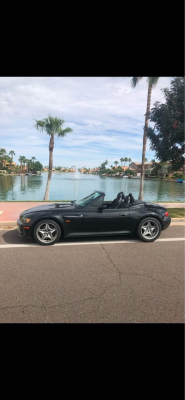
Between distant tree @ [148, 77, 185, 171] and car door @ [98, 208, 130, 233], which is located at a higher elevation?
distant tree @ [148, 77, 185, 171]

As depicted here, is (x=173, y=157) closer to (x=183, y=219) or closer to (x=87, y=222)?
(x=183, y=219)

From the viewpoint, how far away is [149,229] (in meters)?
5.14

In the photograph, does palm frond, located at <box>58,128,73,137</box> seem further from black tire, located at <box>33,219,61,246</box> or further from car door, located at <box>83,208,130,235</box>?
black tire, located at <box>33,219,61,246</box>

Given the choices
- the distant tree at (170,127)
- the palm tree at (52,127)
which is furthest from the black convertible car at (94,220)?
the palm tree at (52,127)

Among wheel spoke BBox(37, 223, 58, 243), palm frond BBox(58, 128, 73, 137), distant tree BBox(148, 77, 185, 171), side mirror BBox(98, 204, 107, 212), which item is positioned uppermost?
palm frond BBox(58, 128, 73, 137)

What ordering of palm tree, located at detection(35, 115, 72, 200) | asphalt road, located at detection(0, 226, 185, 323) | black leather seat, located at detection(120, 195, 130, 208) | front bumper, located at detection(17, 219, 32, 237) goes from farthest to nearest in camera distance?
palm tree, located at detection(35, 115, 72, 200) → black leather seat, located at detection(120, 195, 130, 208) → front bumper, located at detection(17, 219, 32, 237) → asphalt road, located at detection(0, 226, 185, 323)

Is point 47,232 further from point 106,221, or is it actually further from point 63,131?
point 63,131

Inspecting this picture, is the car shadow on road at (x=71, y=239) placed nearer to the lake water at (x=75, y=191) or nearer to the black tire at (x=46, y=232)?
the black tire at (x=46, y=232)

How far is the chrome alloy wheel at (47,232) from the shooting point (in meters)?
4.72


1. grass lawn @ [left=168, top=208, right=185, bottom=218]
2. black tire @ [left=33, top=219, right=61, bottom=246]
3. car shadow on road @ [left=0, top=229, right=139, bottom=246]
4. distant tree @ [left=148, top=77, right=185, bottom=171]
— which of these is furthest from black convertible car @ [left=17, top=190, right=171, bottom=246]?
distant tree @ [left=148, top=77, right=185, bottom=171]

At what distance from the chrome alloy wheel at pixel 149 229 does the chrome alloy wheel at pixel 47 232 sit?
2083mm

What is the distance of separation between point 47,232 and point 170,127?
5.65 metres

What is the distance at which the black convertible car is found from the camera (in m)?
4.71

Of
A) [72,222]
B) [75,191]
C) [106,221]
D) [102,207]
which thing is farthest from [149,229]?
[75,191]
